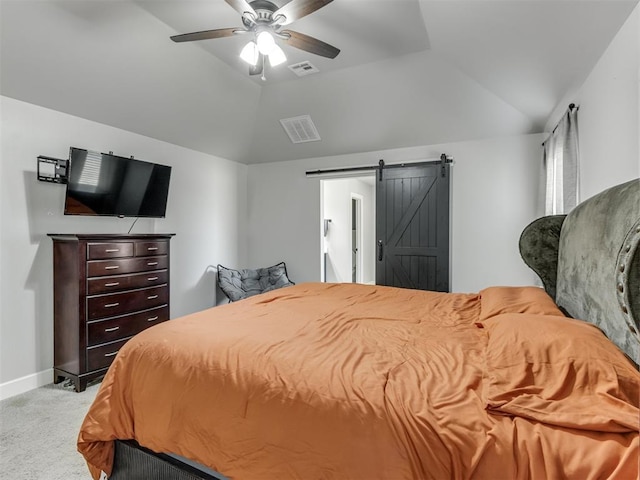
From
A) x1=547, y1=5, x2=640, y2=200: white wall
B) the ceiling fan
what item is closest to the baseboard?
the ceiling fan

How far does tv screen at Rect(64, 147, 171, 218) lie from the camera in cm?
290

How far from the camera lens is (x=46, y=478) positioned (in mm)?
1745

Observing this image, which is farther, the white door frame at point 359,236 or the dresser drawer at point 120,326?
the white door frame at point 359,236

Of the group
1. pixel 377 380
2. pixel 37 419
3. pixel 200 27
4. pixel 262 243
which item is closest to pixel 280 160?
pixel 262 243

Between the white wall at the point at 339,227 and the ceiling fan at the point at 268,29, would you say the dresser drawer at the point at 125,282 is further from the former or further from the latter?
the white wall at the point at 339,227

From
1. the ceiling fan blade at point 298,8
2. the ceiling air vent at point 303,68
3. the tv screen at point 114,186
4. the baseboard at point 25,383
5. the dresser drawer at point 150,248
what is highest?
the ceiling air vent at point 303,68

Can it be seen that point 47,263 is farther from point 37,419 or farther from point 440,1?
point 440,1

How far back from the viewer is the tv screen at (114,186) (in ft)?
9.52

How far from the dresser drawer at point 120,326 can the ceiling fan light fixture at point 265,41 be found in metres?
2.61

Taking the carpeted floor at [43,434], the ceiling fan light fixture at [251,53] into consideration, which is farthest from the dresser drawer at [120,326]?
the ceiling fan light fixture at [251,53]

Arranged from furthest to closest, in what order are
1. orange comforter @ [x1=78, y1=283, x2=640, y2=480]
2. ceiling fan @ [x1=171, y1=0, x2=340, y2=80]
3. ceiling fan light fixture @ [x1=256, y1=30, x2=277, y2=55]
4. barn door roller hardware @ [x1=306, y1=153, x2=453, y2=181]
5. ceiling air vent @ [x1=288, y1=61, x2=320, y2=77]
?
1. barn door roller hardware @ [x1=306, y1=153, x2=453, y2=181]
2. ceiling air vent @ [x1=288, y1=61, x2=320, y2=77]
3. ceiling fan light fixture @ [x1=256, y1=30, x2=277, y2=55]
4. ceiling fan @ [x1=171, y1=0, x2=340, y2=80]
5. orange comforter @ [x1=78, y1=283, x2=640, y2=480]

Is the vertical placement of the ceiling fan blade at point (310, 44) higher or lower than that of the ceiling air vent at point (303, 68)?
lower

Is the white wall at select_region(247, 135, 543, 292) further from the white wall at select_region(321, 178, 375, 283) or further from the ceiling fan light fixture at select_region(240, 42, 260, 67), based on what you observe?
the ceiling fan light fixture at select_region(240, 42, 260, 67)

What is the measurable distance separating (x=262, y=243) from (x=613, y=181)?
4.24 m
